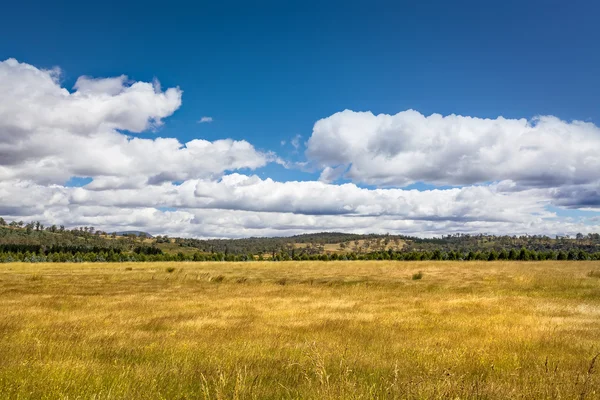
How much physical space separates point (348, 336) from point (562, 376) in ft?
21.3

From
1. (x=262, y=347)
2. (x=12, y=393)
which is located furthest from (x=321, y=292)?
(x=12, y=393)

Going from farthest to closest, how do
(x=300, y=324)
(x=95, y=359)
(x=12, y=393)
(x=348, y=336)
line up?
(x=300, y=324) → (x=348, y=336) → (x=95, y=359) → (x=12, y=393)

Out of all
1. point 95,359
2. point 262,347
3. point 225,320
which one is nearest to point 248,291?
point 225,320

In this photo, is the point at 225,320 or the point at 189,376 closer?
the point at 189,376

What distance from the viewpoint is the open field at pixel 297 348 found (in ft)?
22.0

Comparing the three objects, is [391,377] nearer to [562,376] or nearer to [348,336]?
[562,376]

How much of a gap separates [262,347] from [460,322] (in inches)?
359

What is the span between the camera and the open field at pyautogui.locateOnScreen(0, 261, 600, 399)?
6711mm

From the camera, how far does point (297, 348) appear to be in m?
11.1

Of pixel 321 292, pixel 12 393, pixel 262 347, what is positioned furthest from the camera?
pixel 321 292

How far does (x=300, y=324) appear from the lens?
15914mm

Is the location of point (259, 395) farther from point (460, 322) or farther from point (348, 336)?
point (460, 322)

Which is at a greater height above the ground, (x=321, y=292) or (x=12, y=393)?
(x=12, y=393)

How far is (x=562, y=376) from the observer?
27.2 feet
